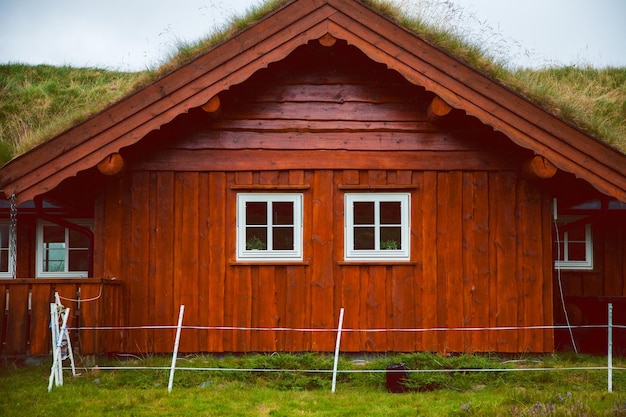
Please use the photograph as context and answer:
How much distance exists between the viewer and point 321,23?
10.1 m

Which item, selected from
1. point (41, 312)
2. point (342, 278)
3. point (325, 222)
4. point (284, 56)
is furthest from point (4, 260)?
point (284, 56)

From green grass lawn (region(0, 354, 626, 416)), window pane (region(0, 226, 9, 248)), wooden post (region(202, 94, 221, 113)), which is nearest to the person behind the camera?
green grass lawn (region(0, 354, 626, 416))

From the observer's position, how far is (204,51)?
1014 centimetres

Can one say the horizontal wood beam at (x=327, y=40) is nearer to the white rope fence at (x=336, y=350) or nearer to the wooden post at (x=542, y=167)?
the wooden post at (x=542, y=167)

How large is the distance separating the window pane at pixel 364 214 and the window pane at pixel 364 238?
4.2 inches

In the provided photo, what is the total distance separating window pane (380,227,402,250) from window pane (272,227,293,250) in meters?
1.36

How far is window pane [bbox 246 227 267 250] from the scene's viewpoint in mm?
10648

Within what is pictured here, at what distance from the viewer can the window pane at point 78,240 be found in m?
13.5

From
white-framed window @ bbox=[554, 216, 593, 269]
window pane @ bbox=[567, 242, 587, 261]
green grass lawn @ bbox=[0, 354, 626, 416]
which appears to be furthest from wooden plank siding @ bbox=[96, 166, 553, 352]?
window pane @ bbox=[567, 242, 587, 261]

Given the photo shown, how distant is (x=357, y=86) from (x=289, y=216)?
7.26ft

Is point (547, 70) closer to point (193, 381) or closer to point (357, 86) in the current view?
point (357, 86)

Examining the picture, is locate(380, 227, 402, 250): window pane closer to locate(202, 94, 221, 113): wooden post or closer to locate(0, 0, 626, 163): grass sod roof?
locate(0, 0, 626, 163): grass sod roof

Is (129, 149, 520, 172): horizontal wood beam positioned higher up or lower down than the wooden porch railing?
higher up

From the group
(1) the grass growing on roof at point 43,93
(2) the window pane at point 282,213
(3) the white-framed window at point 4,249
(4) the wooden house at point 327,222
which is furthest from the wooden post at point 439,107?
(1) the grass growing on roof at point 43,93
